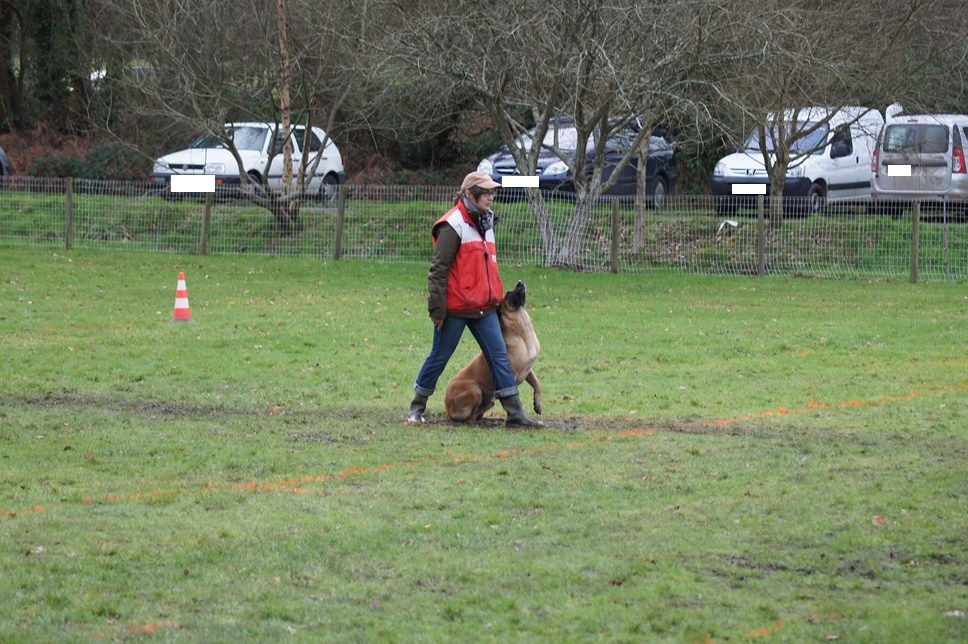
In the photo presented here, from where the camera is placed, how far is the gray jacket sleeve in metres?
9.80

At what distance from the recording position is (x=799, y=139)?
2592 cm

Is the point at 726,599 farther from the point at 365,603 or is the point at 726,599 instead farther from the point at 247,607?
the point at 247,607

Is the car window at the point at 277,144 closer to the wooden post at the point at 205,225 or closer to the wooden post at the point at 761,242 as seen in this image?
the wooden post at the point at 205,225

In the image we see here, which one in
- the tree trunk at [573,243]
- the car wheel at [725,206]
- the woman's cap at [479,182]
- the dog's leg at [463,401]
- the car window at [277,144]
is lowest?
the dog's leg at [463,401]

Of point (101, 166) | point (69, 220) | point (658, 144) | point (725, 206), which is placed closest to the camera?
point (725, 206)

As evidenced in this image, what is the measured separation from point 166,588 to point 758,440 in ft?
16.1

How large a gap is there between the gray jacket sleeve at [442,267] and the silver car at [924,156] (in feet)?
57.4

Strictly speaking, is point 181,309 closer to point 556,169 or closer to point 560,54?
point 560,54

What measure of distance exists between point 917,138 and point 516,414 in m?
18.0

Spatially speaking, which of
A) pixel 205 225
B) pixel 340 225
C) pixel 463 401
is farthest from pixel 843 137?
pixel 463 401

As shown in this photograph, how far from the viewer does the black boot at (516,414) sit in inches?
395

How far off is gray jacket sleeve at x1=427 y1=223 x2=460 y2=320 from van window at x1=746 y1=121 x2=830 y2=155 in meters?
15.6

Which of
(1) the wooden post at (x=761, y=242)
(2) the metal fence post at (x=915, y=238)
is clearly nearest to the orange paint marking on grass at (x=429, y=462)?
(2) the metal fence post at (x=915, y=238)

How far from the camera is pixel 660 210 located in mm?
24109
